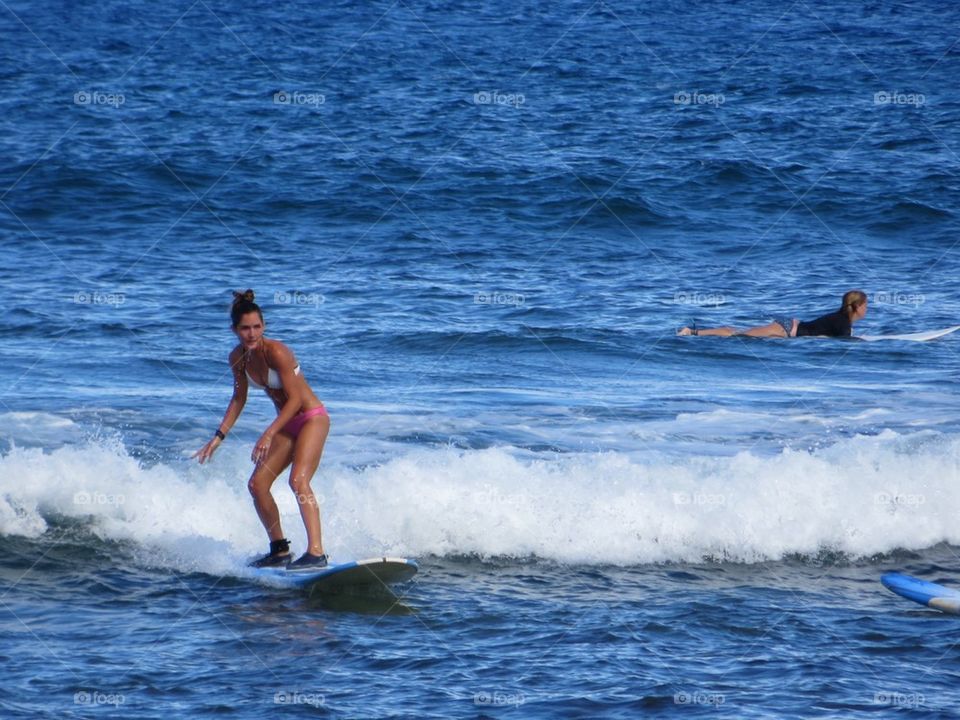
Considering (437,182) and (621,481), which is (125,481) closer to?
(621,481)

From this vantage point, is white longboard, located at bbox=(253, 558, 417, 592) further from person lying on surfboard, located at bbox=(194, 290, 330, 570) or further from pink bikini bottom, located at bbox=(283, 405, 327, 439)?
pink bikini bottom, located at bbox=(283, 405, 327, 439)

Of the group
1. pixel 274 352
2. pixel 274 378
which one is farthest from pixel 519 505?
pixel 274 352

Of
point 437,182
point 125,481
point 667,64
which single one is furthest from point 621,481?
point 667,64

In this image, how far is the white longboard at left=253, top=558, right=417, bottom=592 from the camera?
7.77 m

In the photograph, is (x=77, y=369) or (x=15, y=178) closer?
(x=77, y=369)

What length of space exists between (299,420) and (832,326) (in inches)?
333

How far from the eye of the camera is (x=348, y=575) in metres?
7.84

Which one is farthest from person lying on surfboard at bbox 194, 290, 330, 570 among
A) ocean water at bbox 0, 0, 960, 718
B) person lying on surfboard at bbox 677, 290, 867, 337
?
person lying on surfboard at bbox 677, 290, 867, 337

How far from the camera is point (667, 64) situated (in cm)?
3212

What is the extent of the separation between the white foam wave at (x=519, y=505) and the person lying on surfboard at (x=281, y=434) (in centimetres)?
73

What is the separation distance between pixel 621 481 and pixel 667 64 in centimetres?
2412

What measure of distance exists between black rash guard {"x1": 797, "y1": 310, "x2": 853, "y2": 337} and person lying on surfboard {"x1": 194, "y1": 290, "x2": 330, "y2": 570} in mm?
8259

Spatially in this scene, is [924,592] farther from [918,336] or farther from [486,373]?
[918,336]

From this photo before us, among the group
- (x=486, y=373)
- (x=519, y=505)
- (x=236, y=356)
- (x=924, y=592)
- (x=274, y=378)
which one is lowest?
(x=924, y=592)
